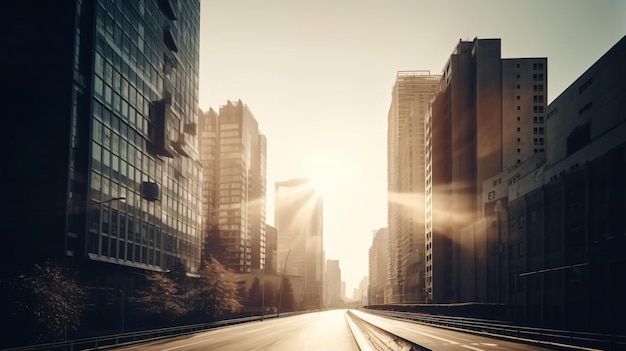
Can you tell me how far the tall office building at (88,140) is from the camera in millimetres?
47375

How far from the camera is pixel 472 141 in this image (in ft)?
391

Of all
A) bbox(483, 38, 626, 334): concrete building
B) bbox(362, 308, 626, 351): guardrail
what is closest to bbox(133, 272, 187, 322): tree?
bbox(362, 308, 626, 351): guardrail

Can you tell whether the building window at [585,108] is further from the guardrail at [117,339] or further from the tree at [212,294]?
the tree at [212,294]

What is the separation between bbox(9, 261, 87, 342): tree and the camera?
92.0 feet

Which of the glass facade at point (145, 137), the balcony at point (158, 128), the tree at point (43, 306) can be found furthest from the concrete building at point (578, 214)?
the balcony at point (158, 128)

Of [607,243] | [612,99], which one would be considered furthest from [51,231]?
[612,99]

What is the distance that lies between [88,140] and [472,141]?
291ft

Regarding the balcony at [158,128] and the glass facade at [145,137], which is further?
the balcony at [158,128]

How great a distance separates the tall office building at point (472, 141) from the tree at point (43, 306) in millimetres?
79243

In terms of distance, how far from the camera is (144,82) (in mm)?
65438

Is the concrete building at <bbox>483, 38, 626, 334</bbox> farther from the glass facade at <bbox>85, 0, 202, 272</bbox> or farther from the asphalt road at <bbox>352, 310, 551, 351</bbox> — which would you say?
the glass facade at <bbox>85, 0, 202, 272</bbox>

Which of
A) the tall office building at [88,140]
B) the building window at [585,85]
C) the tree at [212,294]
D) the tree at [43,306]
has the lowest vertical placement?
the tree at [212,294]

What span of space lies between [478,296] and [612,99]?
5654 centimetres

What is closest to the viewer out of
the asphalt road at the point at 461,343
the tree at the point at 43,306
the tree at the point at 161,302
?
the tree at the point at 43,306
